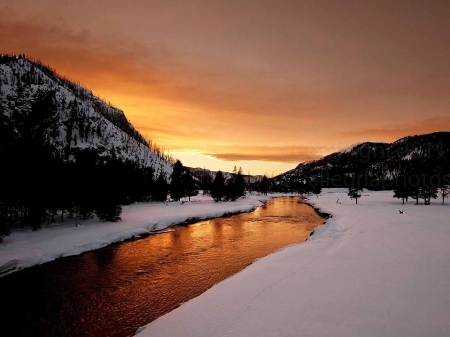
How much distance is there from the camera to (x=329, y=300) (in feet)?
32.7

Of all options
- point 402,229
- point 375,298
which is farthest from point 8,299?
point 402,229

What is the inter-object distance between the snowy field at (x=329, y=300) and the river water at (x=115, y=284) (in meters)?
2.80

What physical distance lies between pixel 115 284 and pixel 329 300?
1283 cm

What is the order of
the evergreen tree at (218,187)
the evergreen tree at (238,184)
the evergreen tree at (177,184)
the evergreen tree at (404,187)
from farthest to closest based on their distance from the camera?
1. the evergreen tree at (238,184)
2. the evergreen tree at (177,184)
3. the evergreen tree at (218,187)
4. the evergreen tree at (404,187)

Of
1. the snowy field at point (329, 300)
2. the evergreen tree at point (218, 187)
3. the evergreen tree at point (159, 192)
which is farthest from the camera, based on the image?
the evergreen tree at point (159, 192)

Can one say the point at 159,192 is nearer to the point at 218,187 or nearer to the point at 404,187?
the point at 218,187

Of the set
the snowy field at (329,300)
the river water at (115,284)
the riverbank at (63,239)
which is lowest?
the river water at (115,284)

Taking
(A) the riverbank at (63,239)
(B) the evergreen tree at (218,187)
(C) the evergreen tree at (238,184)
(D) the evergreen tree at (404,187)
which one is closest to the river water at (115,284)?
(A) the riverbank at (63,239)

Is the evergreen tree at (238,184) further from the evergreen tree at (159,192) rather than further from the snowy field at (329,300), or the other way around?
the snowy field at (329,300)

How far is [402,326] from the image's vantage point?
7766mm

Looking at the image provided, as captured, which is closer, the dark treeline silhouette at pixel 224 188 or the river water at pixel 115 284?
the river water at pixel 115 284

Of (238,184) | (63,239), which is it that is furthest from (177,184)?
(63,239)

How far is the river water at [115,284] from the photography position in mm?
11500

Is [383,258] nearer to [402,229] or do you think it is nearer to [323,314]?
[323,314]
